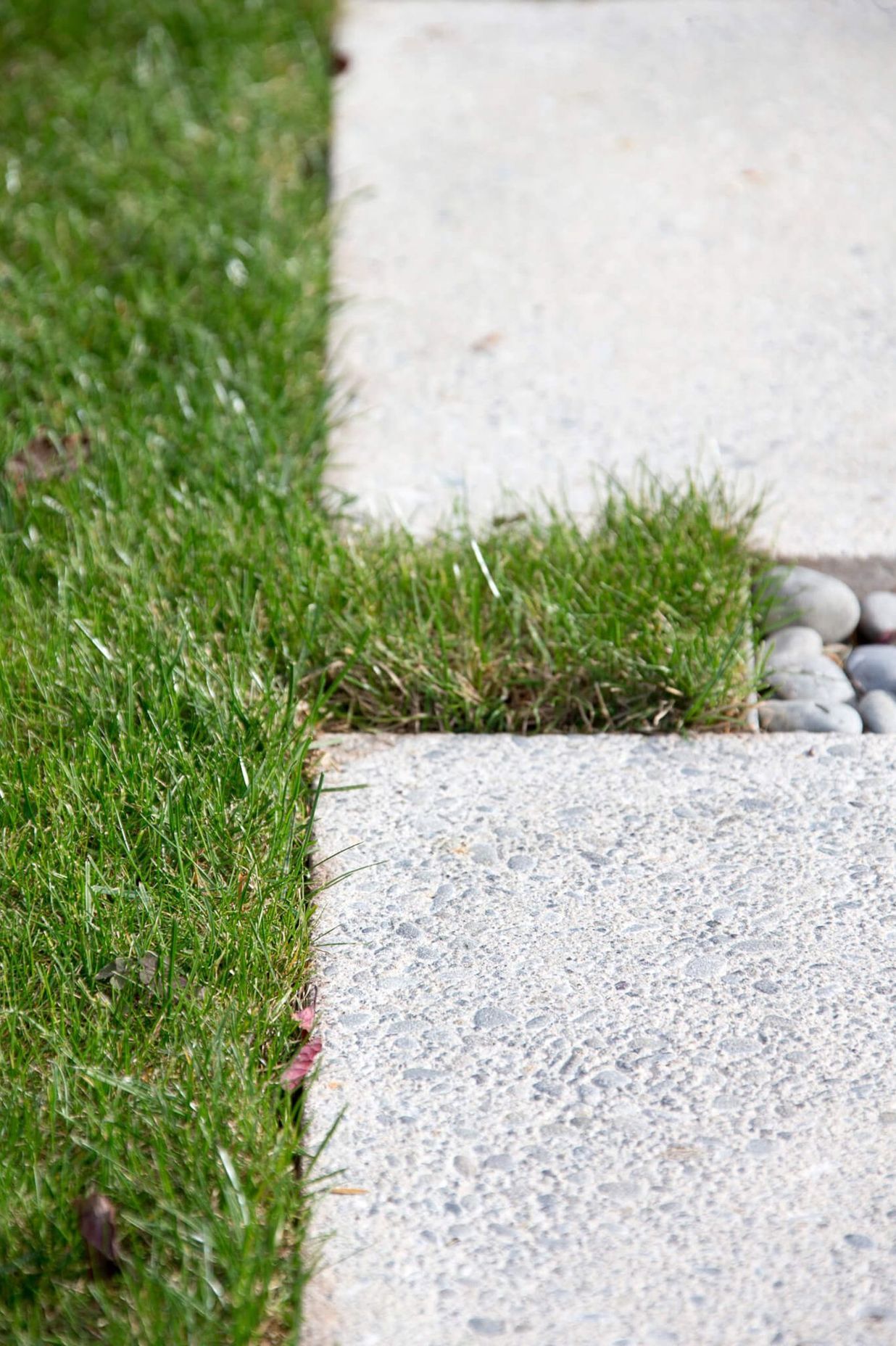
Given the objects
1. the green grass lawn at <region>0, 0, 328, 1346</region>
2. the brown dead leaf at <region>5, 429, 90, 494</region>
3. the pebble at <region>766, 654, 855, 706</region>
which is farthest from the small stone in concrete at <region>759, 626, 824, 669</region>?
the brown dead leaf at <region>5, 429, 90, 494</region>

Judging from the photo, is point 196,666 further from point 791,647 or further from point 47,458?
point 791,647

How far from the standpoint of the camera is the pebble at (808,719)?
2.46m

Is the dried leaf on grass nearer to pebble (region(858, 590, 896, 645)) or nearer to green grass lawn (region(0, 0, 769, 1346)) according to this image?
green grass lawn (region(0, 0, 769, 1346))

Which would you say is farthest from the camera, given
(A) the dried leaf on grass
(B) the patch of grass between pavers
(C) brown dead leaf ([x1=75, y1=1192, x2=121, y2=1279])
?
(B) the patch of grass between pavers

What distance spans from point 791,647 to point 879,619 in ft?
0.69

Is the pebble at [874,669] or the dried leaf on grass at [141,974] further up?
the pebble at [874,669]

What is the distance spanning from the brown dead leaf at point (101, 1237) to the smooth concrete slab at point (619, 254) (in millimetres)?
1647

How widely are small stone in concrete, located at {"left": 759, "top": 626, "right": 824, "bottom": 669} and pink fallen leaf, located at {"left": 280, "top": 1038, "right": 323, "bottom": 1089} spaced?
3.84 feet

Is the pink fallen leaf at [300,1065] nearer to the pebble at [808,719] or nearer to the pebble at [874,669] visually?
the pebble at [808,719]

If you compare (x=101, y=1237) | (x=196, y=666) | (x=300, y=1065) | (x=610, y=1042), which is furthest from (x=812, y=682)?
(x=101, y=1237)

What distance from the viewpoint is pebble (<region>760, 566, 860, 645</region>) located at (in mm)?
2672

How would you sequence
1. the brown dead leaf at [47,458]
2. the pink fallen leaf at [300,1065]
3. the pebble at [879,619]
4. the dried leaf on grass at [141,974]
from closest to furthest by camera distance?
the pink fallen leaf at [300,1065] < the dried leaf on grass at [141,974] < the pebble at [879,619] < the brown dead leaf at [47,458]

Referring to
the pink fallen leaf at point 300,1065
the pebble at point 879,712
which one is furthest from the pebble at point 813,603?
the pink fallen leaf at point 300,1065

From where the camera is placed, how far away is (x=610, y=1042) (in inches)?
71.4
